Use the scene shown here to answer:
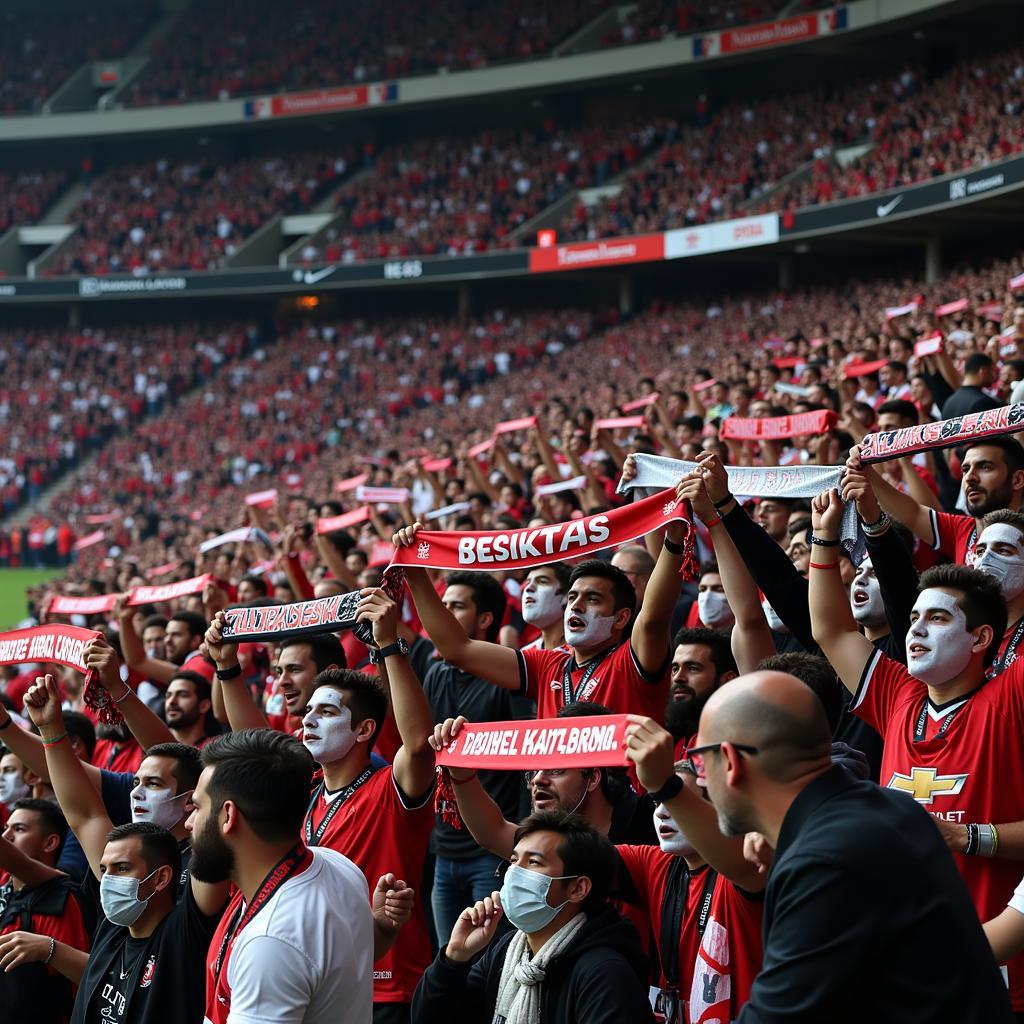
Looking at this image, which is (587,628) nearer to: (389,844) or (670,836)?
(389,844)

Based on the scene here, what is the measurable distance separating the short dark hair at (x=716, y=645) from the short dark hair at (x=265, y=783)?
2.04 meters

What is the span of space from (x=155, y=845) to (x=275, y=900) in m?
1.31

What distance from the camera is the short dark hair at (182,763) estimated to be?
510 cm

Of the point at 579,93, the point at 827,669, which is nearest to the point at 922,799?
the point at 827,669

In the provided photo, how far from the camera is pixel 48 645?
20.9ft

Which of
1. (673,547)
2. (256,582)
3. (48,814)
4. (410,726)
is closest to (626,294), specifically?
(256,582)

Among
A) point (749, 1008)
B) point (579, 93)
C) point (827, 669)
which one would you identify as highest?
point (579, 93)

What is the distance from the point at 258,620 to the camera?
Answer: 5.80 metres

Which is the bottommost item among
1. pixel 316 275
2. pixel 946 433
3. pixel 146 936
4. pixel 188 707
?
pixel 146 936

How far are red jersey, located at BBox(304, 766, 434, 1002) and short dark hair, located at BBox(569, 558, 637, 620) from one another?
49.3 inches

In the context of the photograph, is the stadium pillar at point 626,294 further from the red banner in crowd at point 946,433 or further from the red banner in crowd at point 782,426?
the red banner in crowd at point 946,433

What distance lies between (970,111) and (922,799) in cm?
2448

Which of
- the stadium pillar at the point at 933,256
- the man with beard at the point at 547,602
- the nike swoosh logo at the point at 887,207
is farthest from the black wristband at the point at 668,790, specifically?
the stadium pillar at the point at 933,256

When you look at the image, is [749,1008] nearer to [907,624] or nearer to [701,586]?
[907,624]
